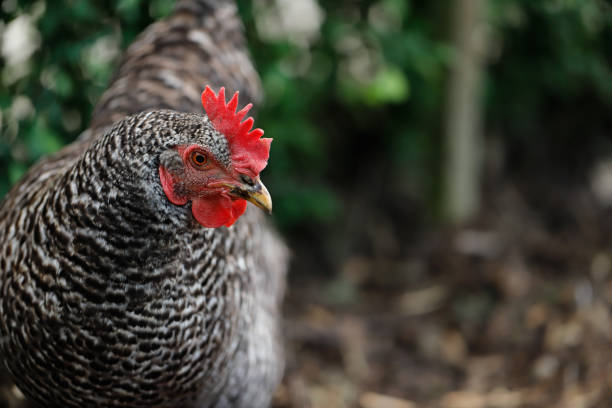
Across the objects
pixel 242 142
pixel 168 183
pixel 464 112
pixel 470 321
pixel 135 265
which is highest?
pixel 464 112

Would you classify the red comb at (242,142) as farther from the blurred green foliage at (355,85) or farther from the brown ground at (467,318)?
the brown ground at (467,318)

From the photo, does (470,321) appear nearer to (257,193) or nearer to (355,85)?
(355,85)

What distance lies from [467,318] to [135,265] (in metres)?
2.64

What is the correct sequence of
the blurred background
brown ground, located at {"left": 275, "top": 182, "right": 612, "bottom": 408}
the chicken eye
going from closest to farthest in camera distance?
1. the chicken eye
2. the blurred background
3. brown ground, located at {"left": 275, "top": 182, "right": 612, "bottom": 408}

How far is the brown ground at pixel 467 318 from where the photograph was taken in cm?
332

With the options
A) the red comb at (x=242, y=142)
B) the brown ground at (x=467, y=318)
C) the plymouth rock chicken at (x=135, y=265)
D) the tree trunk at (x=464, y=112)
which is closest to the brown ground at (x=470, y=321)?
the brown ground at (x=467, y=318)

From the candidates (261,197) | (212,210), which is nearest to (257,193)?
(261,197)

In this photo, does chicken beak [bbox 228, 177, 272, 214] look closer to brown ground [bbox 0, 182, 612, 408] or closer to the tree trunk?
brown ground [bbox 0, 182, 612, 408]

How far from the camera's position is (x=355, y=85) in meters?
3.46

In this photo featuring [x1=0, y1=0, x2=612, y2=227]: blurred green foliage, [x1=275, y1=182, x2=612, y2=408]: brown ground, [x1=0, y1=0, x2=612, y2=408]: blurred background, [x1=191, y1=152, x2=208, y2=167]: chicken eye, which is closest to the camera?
[x1=191, y1=152, x2=208, y2=167]: chicken eye

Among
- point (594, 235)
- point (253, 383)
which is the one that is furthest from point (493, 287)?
point (253, 383)

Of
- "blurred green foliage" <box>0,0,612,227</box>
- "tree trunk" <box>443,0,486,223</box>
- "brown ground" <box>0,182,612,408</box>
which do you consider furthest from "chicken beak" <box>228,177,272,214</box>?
"tree trunk" <box>443,0,486,223</box>

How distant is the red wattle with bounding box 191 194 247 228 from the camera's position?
1649 mm

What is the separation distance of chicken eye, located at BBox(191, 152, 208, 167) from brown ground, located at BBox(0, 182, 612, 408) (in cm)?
176
